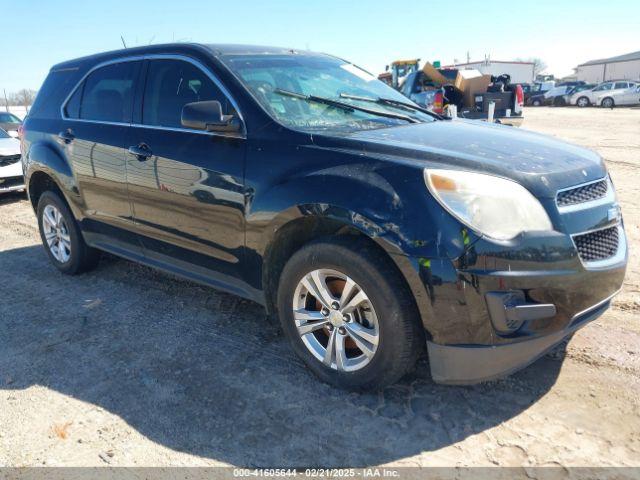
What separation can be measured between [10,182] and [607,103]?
34.8m

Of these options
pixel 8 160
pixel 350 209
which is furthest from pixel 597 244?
pixel 8 160

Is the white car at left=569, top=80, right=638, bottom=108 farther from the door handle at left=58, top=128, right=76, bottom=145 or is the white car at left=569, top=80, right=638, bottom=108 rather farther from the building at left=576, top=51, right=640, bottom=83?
the door handle at left=58, top=128, right=76, bottom=145

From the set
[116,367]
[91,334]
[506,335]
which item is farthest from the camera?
[91,334]

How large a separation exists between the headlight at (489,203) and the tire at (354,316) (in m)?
0.43

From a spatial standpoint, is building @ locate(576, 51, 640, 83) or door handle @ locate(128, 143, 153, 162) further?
building @ locate(576, 51, 640, 83)

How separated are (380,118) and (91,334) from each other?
246 centimetres

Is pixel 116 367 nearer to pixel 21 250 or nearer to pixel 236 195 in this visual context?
pixel 236 195

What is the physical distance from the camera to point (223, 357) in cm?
328

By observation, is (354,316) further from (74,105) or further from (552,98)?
(552,98)

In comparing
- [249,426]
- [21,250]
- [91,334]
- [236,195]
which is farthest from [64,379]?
[21,250]

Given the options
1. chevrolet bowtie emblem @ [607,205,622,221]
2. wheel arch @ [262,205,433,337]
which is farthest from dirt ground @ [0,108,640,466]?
chevrolet bowtie emblem @ [607,205,622,221]

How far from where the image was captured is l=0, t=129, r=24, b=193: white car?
8539mm

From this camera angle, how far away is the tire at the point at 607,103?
108 feet

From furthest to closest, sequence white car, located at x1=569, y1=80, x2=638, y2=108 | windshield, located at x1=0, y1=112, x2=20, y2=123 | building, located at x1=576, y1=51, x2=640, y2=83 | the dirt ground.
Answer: building, located at x1=576, y1=51, x2=640, y2=83
white car, located at x1=569, y1=80, x2=638, y2=108
windshield, located at x1=0, y1=112, x2=20, y2=123
the dirt ground
